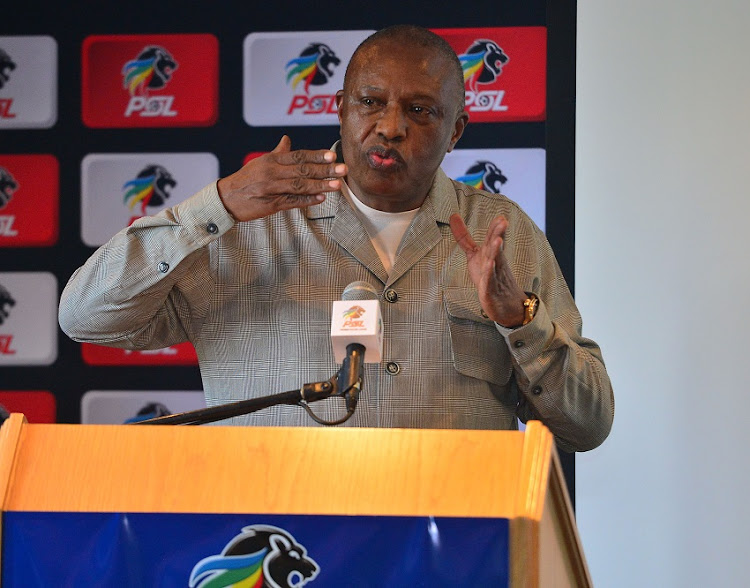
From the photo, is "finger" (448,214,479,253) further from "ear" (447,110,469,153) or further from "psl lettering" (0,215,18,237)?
"psl lettering" (0,215,18,237)

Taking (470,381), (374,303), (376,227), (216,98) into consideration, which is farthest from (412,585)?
(216,98)

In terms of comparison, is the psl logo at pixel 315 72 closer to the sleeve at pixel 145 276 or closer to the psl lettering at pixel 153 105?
the psl lettering at pixel 153 105

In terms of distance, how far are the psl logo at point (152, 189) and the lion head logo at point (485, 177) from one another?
34.1 inches

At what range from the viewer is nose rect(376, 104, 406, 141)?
1.94 m

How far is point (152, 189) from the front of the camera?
2949 mm

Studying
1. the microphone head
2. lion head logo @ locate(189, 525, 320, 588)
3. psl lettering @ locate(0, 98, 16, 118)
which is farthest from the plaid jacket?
psl lettering @ locate(0, 98, 16, 118)

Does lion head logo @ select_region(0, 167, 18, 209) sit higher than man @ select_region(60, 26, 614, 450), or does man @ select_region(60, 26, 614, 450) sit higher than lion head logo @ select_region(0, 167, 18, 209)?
lion head logo @ select_region(0, 167, 18, 209)

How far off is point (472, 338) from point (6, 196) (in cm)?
170

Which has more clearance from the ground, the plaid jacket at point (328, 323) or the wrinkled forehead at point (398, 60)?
the wrinkled forehead at point (398, 60)

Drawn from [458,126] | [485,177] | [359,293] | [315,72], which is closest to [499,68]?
[485,177]

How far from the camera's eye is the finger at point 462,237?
5.82ft

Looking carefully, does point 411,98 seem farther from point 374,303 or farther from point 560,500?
point 560,500

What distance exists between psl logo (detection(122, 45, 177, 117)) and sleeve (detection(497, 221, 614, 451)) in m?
1.34

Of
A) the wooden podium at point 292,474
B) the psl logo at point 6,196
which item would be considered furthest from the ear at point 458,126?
the psl logo at point 6,196
